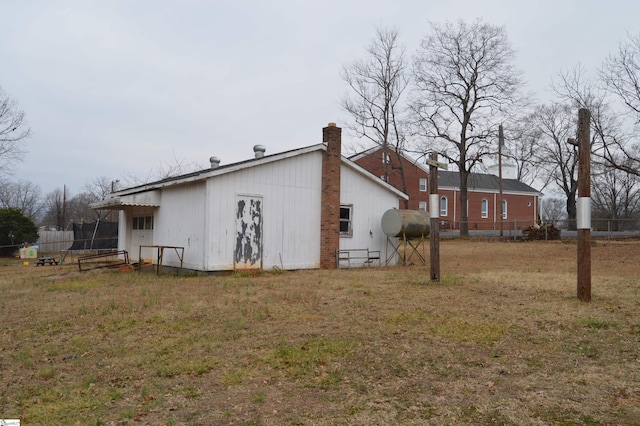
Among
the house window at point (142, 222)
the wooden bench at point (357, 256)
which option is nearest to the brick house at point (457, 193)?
the wooden bench at point (357, 256)

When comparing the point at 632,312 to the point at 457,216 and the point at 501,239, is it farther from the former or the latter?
the point at 457,216

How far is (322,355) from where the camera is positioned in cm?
571

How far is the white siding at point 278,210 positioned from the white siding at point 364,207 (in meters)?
1.26

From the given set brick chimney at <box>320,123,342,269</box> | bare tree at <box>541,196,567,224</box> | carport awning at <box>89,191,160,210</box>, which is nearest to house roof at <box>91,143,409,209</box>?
carport awning at <box>89,191,160,210</box>

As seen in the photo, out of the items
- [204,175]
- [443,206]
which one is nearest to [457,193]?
[443,206]

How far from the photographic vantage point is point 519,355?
5758 millimetres

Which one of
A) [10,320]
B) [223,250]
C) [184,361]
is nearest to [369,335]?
[184,361]

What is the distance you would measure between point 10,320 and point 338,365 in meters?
A: 5.97

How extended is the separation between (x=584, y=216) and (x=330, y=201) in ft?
27.1

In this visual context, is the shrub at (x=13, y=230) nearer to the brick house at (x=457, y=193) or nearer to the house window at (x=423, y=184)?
the brick house at (x=457, y=193)

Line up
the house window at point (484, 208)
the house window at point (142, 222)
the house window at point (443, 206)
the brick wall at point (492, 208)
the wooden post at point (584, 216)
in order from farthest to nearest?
the house window at point (484, 208) < the brick wall at point (492, 208) < the house window at point (443, 206) < the house window at point (142, 222) < the wooden post at point (584, 216)

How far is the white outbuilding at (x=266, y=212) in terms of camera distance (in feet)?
44.8

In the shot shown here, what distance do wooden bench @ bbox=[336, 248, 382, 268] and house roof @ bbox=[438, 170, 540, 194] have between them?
2992 cm

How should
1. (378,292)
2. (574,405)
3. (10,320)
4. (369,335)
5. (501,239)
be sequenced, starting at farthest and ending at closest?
(501,239)
(378,292)
(10,320)
(369,335)
(574,405)
